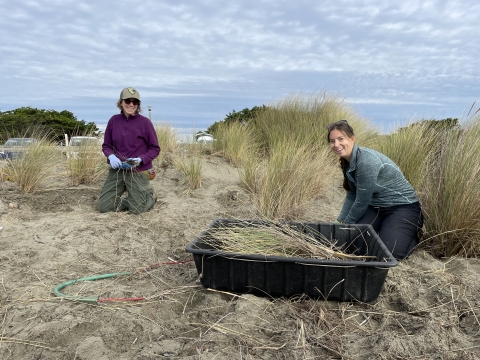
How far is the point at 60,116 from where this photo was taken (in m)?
20.7

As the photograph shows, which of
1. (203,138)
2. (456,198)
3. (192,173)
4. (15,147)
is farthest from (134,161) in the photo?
(203,138)

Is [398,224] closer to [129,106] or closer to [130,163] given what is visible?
[130,163]

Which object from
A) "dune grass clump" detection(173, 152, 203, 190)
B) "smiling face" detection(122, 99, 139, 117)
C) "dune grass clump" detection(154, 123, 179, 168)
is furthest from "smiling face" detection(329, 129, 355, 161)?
"dune grass clump" detection(154, 123, 179, 168)

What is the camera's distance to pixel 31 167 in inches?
192

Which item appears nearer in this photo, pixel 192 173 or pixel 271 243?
pixel 271 243

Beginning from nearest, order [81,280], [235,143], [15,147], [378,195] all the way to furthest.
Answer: [81,280]
[378,195]
[15,147]
[235,143]

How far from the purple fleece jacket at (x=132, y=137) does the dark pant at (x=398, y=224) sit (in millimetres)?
2430

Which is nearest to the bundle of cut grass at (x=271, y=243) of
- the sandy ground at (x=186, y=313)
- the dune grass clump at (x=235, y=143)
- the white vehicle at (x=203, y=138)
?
the sandy ground at (x=186, y=313)

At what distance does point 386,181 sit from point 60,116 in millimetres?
20841

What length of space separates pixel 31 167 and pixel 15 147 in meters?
0.62

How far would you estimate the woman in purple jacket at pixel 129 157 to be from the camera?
4281 mm

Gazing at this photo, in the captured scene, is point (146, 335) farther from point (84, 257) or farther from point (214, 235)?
point (84, 257)

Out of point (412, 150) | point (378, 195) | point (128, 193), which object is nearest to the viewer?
point (378, 195)

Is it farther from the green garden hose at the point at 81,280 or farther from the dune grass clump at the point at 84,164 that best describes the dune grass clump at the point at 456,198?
the dune grass clump at the point at 84,164
